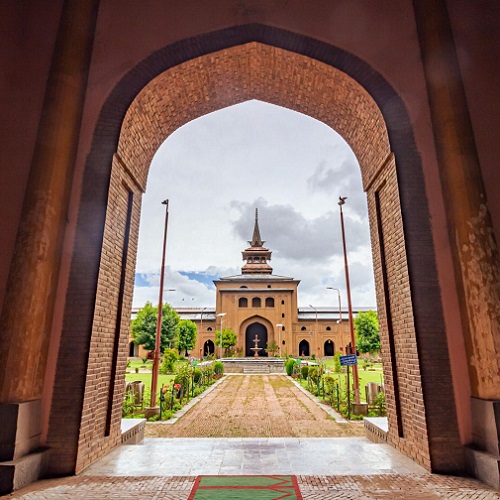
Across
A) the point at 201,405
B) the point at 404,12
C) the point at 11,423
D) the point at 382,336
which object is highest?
the point at 404,12

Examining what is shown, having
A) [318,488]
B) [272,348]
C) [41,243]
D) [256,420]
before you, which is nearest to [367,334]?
[272,348]

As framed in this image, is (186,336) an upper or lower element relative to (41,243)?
upper

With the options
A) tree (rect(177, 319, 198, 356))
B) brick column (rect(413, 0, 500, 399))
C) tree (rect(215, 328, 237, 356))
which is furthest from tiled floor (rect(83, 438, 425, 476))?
tree (rect(177, 319, 198, 356))

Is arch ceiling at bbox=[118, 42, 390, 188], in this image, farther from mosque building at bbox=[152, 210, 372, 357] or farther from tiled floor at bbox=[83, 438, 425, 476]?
mosque building at bbox=[152, 210, 372, 357]

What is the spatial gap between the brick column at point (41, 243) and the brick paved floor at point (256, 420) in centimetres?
497

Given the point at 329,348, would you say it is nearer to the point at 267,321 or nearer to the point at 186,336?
the point at 267,321

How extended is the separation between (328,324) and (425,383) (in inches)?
1730

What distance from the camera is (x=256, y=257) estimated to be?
5281 centimetres

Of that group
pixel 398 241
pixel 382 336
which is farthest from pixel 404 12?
pixel 382 336

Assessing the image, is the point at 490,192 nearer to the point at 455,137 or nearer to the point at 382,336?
the point at 455,137

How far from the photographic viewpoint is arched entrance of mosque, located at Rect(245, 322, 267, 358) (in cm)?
4266

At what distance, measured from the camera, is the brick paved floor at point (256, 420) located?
850 centimetres

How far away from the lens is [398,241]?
17.1ft

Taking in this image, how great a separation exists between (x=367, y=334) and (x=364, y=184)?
39.4 meters
